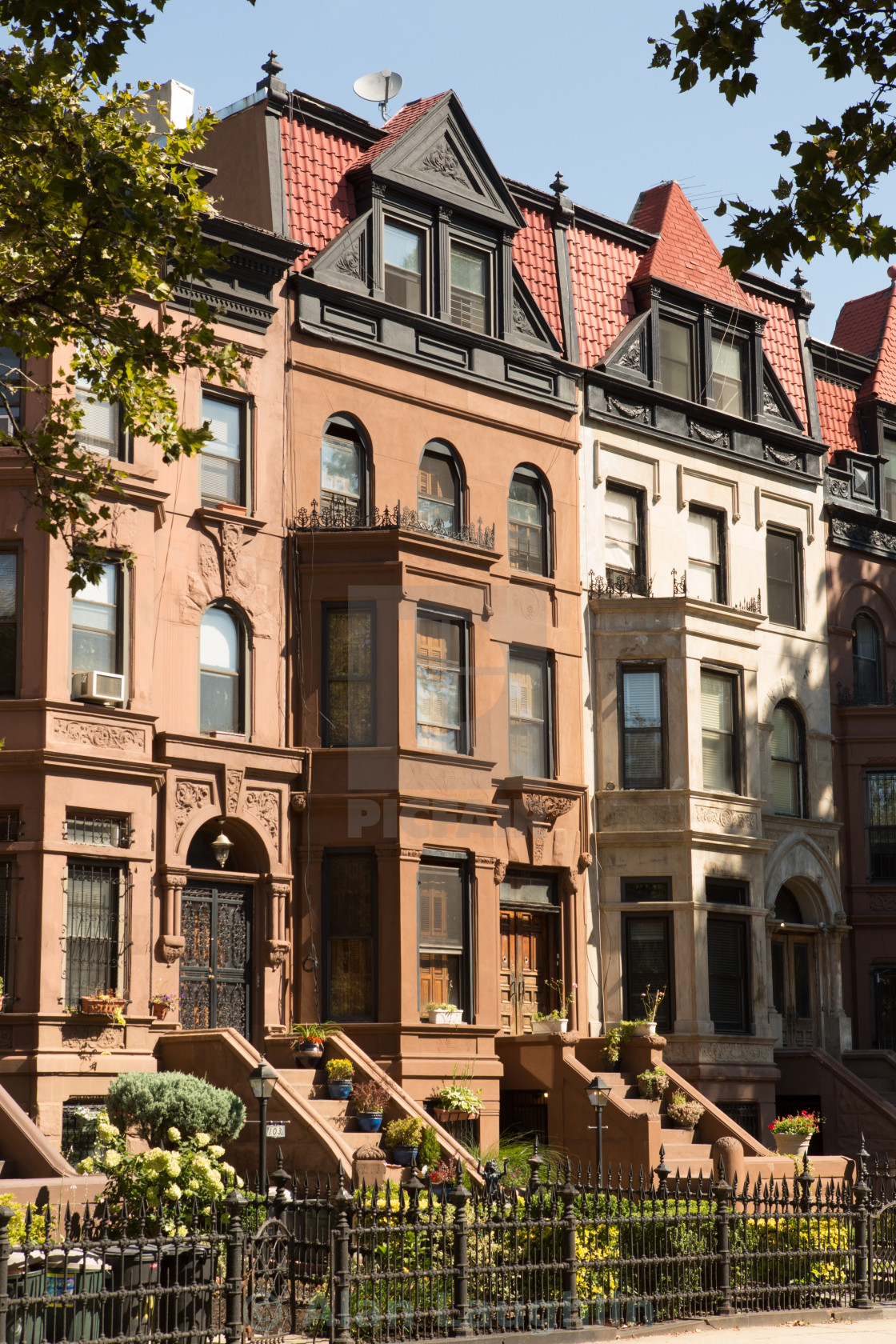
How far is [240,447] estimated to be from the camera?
80.9 ft

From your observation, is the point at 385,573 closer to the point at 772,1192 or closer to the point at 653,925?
the point at 653,925

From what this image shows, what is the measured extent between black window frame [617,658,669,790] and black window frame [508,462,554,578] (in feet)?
6.81

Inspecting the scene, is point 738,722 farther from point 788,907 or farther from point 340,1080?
point 340,1080

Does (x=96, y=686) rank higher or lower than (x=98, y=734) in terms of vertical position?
higher

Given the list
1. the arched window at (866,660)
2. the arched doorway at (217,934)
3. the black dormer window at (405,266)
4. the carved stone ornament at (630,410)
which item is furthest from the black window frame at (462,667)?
the arched window at (866,660)

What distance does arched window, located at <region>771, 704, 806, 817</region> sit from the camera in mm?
31578

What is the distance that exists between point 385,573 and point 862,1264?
453 inches

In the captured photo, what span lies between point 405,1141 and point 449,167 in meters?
15.9

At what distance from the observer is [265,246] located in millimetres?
24812

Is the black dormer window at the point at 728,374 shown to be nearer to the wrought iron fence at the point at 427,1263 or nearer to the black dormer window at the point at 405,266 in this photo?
the black dormer window at the point at 405,266

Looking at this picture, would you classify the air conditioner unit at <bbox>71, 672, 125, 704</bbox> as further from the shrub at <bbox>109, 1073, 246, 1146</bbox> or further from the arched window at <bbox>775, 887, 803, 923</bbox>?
the arched window at <bbox>775, 887, 803, 923</bbox>

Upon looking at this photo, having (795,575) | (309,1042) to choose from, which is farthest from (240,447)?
(795,575)

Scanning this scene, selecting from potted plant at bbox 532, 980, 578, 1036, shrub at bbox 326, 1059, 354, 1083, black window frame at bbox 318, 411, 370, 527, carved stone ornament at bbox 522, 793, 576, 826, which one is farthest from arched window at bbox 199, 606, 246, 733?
potted plant at bbox 532, 980, 578, 1036

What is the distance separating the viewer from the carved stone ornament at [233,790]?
23.4 m
